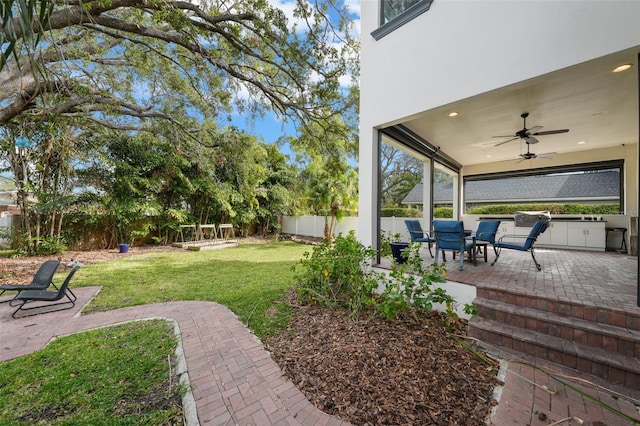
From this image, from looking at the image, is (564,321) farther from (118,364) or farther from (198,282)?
(198,282)

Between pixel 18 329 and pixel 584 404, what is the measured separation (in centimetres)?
660

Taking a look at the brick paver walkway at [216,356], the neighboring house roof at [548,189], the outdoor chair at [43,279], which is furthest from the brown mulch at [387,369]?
the neighboring house roof at [548,189]

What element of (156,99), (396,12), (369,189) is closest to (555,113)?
(396,12)

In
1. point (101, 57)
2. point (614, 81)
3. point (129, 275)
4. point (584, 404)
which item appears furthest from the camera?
point (101, 57)

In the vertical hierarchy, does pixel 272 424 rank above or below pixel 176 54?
below

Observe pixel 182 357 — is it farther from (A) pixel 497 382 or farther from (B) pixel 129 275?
(B) pixel 129 275

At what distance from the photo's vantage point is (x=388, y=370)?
8.36ft

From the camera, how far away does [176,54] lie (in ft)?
21.8

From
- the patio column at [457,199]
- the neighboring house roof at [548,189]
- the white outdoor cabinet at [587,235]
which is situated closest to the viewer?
the white outdoor cabinet at [587,235]

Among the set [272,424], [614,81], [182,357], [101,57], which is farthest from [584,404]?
[101,57]

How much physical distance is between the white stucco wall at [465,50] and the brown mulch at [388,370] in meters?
2.12

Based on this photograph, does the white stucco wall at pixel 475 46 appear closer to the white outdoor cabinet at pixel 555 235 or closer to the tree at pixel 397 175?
the white outdoor cabinet at pixel 555 235

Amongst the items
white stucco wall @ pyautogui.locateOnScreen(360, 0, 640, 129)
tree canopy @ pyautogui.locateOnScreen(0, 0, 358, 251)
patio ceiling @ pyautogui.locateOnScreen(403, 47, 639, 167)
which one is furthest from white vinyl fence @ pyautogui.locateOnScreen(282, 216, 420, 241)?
white stucco wall @ pyautogui.locateOnScreen(360, 0, 640, 129)

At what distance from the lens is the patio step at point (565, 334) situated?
2.50m
